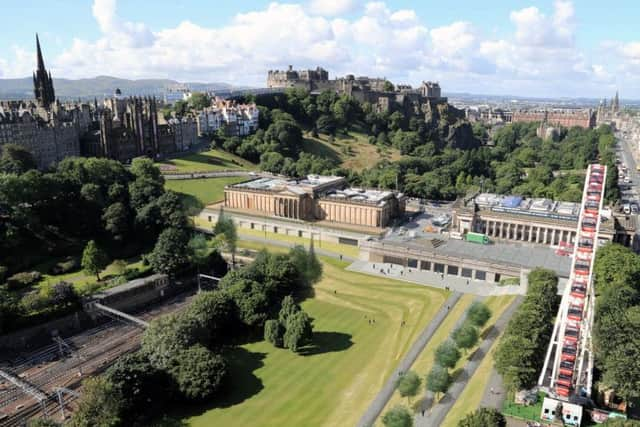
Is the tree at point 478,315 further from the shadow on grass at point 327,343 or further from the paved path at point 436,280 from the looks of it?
the shadow on grass at point 327,343

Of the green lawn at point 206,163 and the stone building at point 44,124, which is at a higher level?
the stone building at point 44,124

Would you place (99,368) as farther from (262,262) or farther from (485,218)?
(485,218)

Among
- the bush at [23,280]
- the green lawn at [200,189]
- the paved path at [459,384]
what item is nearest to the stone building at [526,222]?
the paved path at [459,384]

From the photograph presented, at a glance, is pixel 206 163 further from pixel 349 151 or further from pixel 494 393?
pixel 494 393

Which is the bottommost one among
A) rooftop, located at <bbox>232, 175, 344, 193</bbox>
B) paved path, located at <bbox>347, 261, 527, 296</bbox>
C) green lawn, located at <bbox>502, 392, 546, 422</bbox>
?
green lawn, located at <bbox>502, 392, 546, 422</bbox>

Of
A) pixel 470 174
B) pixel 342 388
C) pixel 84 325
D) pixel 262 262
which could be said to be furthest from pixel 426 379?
pixel 470 174

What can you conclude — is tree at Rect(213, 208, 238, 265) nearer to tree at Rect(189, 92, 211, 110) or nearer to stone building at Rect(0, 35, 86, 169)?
stone building at Rect(0, 35, 86, 169)

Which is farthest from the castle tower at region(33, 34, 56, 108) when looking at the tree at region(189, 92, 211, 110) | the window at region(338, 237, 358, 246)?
the window at region(338, 237, 358, 246)
